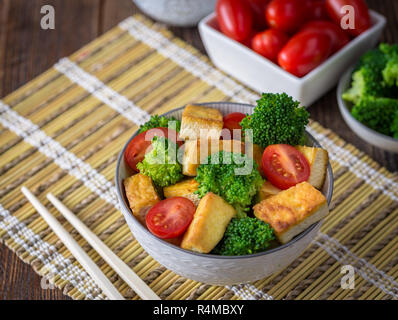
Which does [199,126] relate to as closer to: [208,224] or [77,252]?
[208,224]

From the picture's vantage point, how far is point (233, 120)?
5.23 feet

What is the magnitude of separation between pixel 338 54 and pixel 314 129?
0.35m

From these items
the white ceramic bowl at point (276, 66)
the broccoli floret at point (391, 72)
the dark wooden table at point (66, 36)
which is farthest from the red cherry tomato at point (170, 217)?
the broccoli floret at point (391, 72)

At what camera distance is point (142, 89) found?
2.29m

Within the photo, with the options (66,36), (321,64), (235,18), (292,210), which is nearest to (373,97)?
(321,64)

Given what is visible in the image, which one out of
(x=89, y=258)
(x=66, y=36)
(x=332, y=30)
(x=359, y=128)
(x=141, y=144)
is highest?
(x=332, y=30)

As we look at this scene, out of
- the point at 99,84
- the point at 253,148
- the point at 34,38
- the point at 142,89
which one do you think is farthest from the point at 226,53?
the point at 34,38

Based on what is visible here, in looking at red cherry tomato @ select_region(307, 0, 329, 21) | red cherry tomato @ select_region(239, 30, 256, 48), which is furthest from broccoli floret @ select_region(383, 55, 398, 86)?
red cherry tomato @ select_region(239, 30, 256, 48)

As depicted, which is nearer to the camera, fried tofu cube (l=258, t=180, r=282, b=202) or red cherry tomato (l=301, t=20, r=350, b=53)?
fried tofu cube (l=258, t=180, r=282, b=202)

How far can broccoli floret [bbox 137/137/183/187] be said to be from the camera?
1.42 m

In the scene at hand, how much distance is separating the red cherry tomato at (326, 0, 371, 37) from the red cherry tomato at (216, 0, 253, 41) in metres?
0.38

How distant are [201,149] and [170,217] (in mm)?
230

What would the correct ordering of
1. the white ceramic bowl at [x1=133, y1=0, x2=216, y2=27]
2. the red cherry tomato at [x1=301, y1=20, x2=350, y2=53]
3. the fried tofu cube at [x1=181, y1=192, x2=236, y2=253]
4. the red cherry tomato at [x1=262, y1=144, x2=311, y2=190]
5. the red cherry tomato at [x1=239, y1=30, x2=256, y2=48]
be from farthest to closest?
the white ceramic bowl at [x1=133, y1=0, x2=216, y2=27], the red cherry tomato at [x1=239, y1=30, x2=256, y2=48], the red cherry tomato at [x1=301, y1=20, x2=350, y2=53], the red cherry tomato at [x1=262, y1=144, x2=311, y2=190], the fried tofu cube at [x1=181, y1=192, x2=236, y2=253]

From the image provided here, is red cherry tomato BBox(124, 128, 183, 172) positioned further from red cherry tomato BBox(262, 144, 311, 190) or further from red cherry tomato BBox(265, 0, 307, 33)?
red cherry tomato BBox(265, 0, 307, 33)
